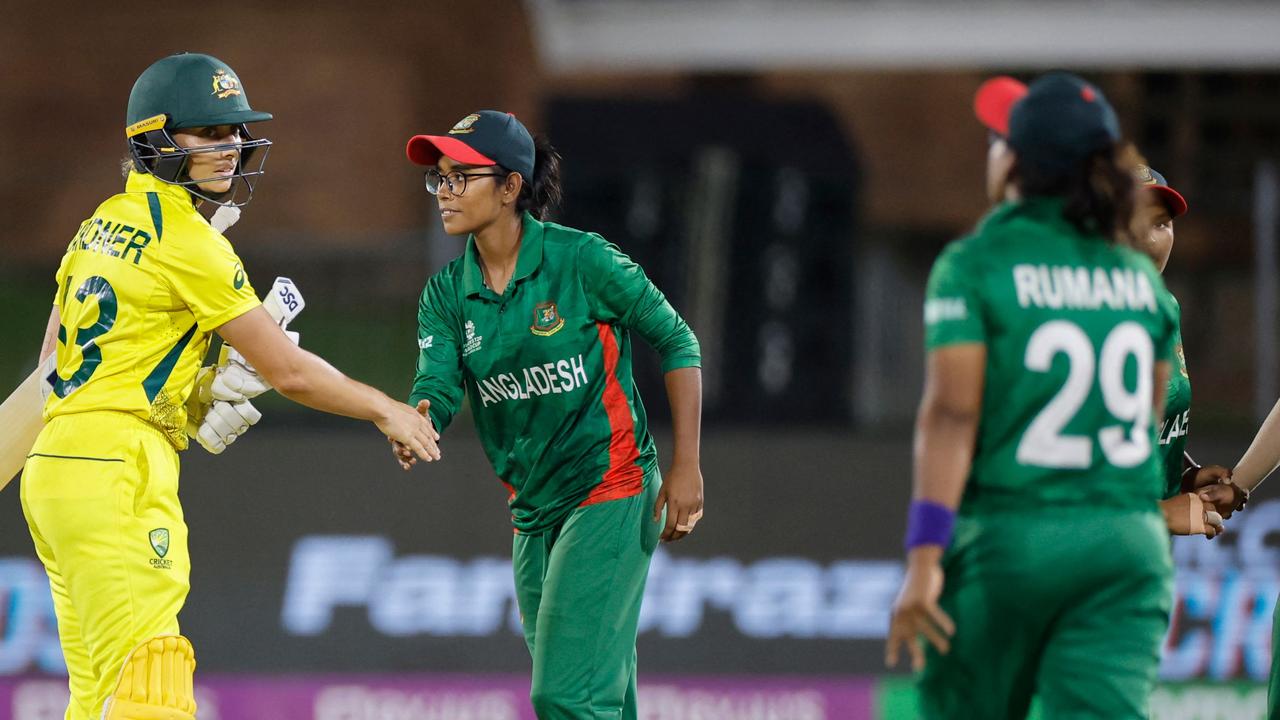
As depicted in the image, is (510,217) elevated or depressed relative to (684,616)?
elevated

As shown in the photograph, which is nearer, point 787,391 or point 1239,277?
point 787,391

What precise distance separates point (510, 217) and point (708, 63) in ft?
26.5

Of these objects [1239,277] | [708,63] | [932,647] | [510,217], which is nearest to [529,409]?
[510,217]

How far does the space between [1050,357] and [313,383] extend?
2238 millimetres

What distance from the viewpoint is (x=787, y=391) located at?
959cm

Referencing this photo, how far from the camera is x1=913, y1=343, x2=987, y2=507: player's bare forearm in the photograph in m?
3.53

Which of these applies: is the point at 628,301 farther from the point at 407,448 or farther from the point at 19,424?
the point at 19,424

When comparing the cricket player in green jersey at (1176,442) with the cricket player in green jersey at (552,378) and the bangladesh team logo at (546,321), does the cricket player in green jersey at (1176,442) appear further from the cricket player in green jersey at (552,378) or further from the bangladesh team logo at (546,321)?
the bangladesh team logo at (546,321)

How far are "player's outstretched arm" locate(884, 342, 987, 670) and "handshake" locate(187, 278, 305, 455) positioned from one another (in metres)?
2.10

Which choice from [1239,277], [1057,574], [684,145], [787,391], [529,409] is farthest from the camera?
[1239,277]

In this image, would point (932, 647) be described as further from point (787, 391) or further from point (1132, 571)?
point (787, 391)

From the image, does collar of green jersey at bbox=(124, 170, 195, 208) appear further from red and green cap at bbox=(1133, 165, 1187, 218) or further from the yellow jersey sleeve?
red and green cap at bbox=(1133, 165, 1187, 218)

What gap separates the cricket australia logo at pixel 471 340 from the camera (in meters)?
5.14

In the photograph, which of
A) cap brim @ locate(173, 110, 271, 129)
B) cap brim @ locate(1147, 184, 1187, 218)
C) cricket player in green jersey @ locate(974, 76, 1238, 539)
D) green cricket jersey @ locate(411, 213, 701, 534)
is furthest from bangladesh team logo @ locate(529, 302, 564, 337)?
cap brim @ locate(1147, 184, 1187, 218)
